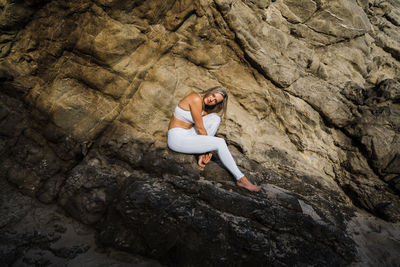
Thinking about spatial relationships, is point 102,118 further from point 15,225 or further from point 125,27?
point 15,225

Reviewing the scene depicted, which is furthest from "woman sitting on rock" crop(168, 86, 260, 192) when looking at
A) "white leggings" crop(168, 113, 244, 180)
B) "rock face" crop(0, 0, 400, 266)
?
"rock face" crop(0, 0, 400, 266)

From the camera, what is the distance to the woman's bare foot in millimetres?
3555

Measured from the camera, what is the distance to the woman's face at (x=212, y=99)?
13.5 ft

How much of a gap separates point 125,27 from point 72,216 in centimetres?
338

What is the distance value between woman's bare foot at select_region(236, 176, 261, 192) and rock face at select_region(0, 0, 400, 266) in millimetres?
166

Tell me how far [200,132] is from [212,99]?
694 mm

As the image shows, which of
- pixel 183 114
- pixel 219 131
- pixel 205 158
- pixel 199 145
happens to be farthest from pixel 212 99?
pixel 205 158

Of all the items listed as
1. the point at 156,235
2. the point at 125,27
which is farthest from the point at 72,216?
the point at 125,27

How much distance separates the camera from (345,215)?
3941mm

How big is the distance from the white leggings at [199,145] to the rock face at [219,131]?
0.65 feet

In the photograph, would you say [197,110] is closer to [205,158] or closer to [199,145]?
[199,145]

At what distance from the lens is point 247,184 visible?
358cm

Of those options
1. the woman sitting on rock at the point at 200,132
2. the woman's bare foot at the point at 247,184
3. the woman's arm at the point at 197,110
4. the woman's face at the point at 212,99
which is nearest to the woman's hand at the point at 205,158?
the woman sitting on rock at the point at 200,132

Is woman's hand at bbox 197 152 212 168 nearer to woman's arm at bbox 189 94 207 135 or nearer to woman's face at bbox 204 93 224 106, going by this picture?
woman's arm at bbox 189 94 207 135
